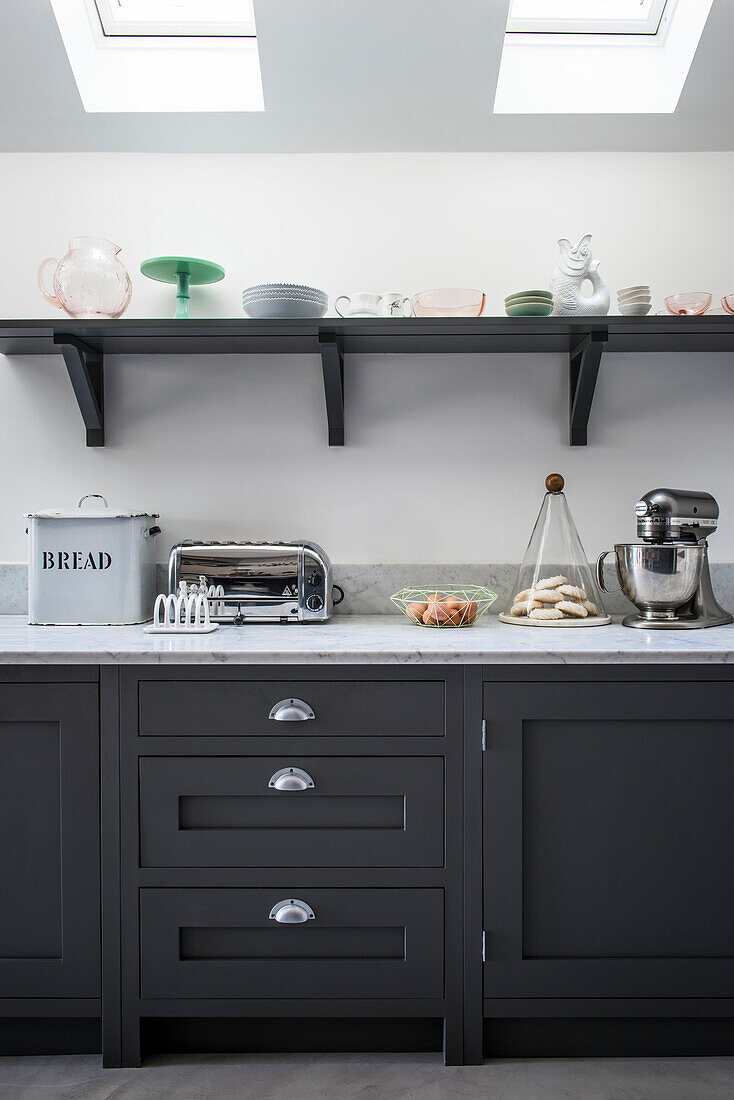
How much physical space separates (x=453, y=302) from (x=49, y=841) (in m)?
1.53

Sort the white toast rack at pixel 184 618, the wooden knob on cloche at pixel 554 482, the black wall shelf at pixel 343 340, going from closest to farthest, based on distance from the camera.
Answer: the white toast rack at pixel 184 618, the black wall shelf at pixel 343 340, the wooden knob on cloche at pixel 554 482

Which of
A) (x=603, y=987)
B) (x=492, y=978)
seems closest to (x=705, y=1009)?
(x=603, y=987)

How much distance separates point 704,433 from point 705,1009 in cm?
143

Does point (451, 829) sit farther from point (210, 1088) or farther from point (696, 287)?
point (696, 287)

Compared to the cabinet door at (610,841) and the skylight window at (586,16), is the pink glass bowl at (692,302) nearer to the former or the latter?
the skylight window at (586,16)

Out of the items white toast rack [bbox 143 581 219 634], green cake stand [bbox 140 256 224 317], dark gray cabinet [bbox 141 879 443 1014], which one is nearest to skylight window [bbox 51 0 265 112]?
green cake stand [bbox 140 256 224 317]

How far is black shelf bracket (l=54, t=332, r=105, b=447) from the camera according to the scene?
6.52 feet

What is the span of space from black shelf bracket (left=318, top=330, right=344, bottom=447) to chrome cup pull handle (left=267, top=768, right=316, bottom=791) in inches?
38.6

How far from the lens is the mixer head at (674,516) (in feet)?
6.16

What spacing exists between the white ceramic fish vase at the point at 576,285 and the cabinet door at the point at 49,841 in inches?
56.9

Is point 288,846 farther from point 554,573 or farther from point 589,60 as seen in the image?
point 589,60

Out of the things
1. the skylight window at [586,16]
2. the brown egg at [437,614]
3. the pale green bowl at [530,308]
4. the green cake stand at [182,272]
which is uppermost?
the skylight window at [586,16]

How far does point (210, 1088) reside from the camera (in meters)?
1.49

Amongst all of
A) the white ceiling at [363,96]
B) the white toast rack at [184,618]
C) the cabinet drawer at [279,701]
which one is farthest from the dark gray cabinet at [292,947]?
the white ceiling at [363,96]
